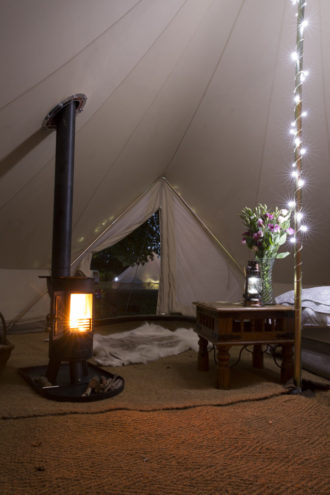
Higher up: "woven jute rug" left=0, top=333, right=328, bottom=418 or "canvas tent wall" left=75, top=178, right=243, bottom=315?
"canvas tent wall" left=75, top=178, right=243, bottom=315

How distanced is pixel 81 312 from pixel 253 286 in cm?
110

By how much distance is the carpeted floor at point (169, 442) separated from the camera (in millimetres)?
1185

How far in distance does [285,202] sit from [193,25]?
7.41 feet

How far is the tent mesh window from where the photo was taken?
650 cm

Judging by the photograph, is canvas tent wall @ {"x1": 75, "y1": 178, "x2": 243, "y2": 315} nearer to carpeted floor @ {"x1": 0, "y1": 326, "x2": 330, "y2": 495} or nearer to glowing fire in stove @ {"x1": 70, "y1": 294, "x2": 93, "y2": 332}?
glowing fire in stove @ {"x1": 70, "y1": 294, "x2": 93, "y2": 332}

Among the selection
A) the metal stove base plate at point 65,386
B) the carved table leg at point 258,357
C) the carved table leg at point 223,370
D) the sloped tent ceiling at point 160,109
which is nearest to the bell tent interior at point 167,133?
the sloped tent ceiling at point 160,109

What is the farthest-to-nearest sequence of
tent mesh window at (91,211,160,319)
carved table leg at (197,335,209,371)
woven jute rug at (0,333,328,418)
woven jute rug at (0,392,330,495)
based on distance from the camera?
tent mesh window at (91,211,160,319), carved table leg at (197,335,209,371), woven jute rug at (0,333,328,418), woven jute rug at (0,392,330,495)

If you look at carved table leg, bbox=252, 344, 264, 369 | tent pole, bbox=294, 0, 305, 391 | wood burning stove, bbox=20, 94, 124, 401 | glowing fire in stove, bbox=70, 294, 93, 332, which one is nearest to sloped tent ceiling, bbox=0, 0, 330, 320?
wood burning stove, bbox=20, 94, 124, 401

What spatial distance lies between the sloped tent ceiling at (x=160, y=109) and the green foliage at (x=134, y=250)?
179 centimetres

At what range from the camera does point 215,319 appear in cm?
229

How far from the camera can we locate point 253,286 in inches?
97.1

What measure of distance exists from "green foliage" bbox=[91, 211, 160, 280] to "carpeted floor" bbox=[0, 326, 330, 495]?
15.8 ft

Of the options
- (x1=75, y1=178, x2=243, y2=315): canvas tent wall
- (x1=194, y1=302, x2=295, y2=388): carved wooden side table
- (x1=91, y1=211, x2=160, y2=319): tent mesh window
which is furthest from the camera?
(x1=91, y1=211, x2=160, y2=319): tent mesh window

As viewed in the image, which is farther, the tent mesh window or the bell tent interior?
the tent mesh window
